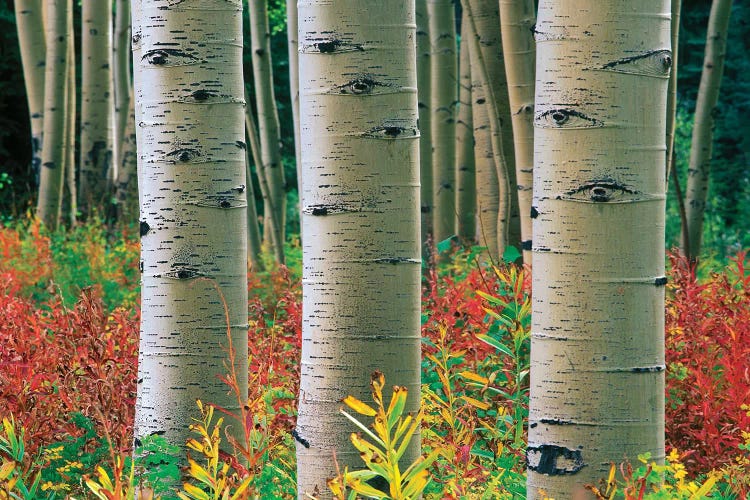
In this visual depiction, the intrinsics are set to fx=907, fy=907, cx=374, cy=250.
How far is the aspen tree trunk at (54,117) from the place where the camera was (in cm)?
1025

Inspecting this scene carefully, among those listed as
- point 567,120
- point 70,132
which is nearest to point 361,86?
point 567,120

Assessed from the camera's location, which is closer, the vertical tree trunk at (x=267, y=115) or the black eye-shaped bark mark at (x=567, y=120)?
the black eye-shaped bark mark at (x=567, y=120)

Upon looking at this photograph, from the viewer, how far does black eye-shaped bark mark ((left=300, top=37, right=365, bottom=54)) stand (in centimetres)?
248

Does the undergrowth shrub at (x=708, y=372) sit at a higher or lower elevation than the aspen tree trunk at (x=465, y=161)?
lower

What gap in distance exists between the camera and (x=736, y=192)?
18484 mm

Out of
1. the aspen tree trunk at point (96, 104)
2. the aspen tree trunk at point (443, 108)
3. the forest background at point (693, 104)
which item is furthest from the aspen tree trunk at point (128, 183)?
the forest background at point (693, 104)

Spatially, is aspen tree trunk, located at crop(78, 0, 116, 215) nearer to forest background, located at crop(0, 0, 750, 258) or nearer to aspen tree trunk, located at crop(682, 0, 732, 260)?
forest background, located at crop(0, 0, 750, 258)

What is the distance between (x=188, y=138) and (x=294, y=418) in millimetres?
1133

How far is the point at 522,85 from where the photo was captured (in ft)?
16.2

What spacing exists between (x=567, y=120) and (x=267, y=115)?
7903 mm

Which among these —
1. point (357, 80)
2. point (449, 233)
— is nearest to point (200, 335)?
point (357, 80)

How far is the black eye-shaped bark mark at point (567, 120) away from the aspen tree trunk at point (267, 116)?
7292 millimetres

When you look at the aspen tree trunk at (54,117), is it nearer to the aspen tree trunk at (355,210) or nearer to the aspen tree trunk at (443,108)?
the aspen tree trunk at (443,108)

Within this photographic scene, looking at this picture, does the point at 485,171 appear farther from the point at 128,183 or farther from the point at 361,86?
the point at 128,183
